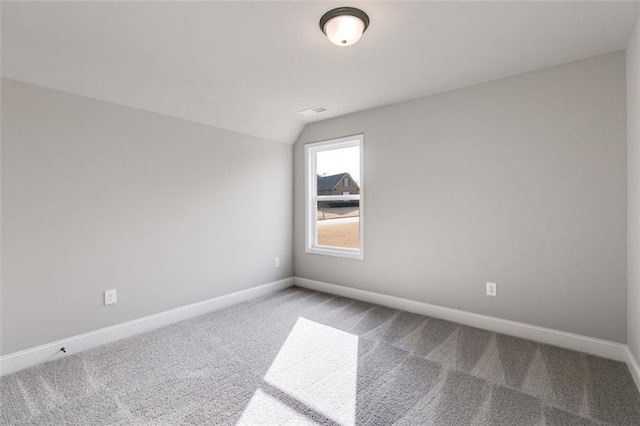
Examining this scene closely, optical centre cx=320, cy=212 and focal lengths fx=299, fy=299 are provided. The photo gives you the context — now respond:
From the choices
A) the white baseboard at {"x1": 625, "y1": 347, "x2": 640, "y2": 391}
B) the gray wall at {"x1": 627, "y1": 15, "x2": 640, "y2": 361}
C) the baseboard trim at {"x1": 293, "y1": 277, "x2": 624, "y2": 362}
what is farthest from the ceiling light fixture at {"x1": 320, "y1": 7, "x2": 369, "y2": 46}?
the white baseboard at {"x1": 625, "y1": 347, "x2": 640, "y2": 391}

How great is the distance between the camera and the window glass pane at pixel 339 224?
3980 mm

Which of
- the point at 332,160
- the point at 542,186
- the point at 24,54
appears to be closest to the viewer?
the point at 24,54

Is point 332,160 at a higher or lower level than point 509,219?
higher

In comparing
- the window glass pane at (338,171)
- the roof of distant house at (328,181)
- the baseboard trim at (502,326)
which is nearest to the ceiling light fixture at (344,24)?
the window glass pane at (338,171)

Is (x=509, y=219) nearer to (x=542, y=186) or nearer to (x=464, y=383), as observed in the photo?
(x=542, y=186)

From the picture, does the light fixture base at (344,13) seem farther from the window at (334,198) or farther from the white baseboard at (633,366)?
the white baseboard at (633,366)

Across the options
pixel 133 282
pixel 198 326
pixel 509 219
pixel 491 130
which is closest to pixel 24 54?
pixel 133 282

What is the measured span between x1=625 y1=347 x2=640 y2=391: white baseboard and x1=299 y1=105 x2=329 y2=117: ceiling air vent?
348cm

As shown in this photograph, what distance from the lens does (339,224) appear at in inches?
165

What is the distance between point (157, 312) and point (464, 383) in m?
2.79

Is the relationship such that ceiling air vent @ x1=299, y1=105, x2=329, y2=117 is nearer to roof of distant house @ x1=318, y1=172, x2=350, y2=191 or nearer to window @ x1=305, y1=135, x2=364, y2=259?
window @ x1=305, y1=135, x2=364, y2=259

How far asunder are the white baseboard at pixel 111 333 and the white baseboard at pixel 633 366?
11.5 ft

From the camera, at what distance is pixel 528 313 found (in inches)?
105

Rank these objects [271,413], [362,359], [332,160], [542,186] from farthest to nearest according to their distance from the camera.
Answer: [332,160], [542,186], [362,359], [271,413]
